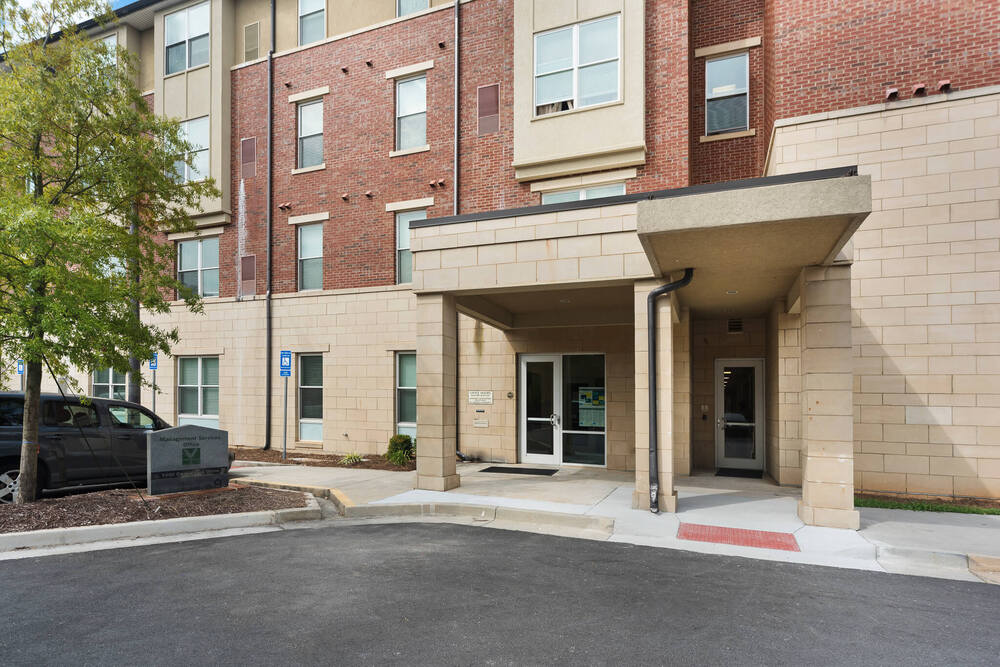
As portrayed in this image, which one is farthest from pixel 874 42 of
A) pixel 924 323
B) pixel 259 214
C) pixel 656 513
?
pixel 259 214

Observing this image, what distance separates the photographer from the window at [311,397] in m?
15.9

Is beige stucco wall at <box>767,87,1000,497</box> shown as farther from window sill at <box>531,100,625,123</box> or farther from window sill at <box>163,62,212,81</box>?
window sill at <box>163,62,212,81</box>

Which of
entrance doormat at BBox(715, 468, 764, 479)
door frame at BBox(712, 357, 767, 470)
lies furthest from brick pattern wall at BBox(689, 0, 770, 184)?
entrance doormat at BBox(715, 468, 764, 479)

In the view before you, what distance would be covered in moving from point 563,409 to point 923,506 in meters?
6.87

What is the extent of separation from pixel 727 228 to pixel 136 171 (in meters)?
8.92

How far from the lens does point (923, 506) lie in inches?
347

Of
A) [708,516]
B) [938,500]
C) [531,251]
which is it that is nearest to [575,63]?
[531,251]

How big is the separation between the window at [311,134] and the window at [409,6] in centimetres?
340

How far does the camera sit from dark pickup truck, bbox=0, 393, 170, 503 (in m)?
8.95

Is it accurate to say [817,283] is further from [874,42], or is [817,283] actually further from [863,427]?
[874,42]

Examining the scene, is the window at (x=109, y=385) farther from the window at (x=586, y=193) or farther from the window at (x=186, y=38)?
the window at (x=586, y=193)

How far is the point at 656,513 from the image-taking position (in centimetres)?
827

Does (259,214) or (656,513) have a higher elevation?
(259,214)

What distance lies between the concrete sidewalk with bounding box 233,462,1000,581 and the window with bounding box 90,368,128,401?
10.5m
